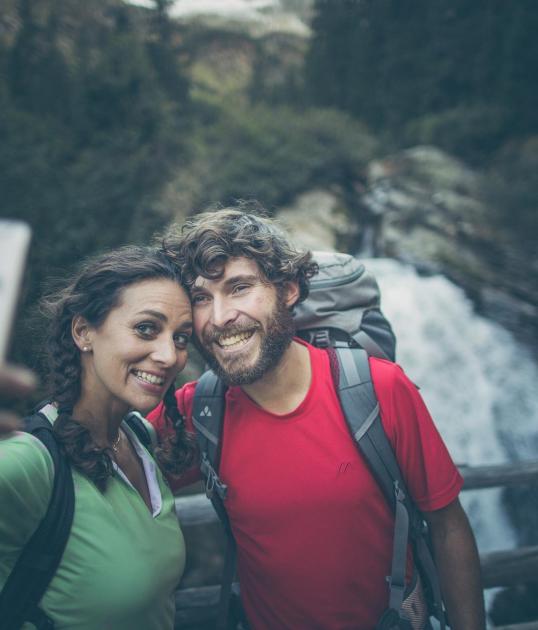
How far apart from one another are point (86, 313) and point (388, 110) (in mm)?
19392

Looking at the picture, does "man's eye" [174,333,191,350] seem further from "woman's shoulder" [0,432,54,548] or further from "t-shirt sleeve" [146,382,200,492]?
"woman's shoulder" [0,432,54,548]

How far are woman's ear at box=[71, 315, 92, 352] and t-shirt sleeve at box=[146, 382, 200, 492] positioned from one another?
1.86 feet

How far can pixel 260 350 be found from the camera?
214 centimetres

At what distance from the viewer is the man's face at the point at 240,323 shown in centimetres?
212

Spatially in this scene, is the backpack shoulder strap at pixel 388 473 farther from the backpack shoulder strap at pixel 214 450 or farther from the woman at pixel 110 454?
the woman at pixel 110 454

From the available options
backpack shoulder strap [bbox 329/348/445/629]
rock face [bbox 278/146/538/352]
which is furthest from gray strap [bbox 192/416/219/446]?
rock face [bbox 278/146/538/352]

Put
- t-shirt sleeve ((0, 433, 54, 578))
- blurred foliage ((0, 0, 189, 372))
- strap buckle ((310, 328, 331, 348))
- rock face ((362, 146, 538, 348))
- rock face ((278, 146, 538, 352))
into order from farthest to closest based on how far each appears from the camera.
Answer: rock face ((278, 146, 538, 352)) < rock face ((362, 146, 538, 348)) < blurred foliage ((0, 0, 189, 372)) < strap buckle ((310, 328, 331, 348)) < t-shirt sleeve ((0, 433, 54, 578))

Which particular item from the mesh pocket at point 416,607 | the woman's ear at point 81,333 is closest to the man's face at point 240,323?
the woman's ear at point 81,333

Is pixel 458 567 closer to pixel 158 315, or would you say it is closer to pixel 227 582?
pixel 227 582

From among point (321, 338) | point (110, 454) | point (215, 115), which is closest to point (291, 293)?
point (321, 338)

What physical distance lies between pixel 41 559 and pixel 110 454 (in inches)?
19.3

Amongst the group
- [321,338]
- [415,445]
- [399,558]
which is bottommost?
[399,558]

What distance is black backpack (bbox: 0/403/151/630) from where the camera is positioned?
1.44 metres

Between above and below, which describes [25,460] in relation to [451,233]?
above
